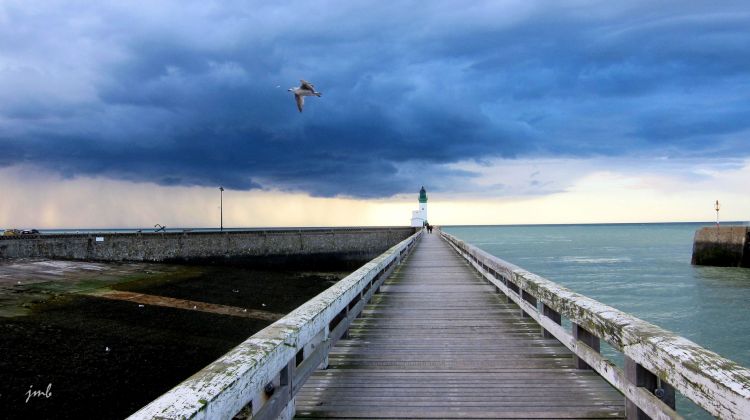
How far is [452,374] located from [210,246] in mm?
43473

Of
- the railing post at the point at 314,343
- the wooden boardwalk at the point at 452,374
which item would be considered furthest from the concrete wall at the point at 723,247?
the railing post at the point at 314,343

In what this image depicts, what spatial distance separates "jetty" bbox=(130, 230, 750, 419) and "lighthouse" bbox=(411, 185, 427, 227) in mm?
75941

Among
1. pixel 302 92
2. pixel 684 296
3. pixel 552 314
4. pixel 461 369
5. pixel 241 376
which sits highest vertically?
pixel 302 92

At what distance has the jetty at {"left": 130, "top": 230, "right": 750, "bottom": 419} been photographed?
229cm

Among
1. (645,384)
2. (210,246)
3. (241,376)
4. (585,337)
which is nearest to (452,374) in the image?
(585,337)

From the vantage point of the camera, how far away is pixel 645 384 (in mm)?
3094

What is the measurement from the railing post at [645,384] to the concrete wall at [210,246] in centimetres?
3755

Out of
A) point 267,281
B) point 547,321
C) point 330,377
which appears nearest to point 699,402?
point 330,377

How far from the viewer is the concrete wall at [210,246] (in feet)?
114

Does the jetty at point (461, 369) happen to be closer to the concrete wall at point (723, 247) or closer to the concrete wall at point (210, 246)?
the concrete wall at point (210, 246)

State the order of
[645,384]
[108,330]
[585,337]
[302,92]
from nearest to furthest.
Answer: [645,384] < [585,337] < [108,330] < [302,92]

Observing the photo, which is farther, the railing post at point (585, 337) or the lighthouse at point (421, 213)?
the lighthouse at point (421, 213)

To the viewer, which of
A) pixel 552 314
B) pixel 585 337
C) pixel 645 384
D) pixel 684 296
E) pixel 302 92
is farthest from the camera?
pixel 684 296

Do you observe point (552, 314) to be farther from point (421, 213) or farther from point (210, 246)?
point (421, 213)
